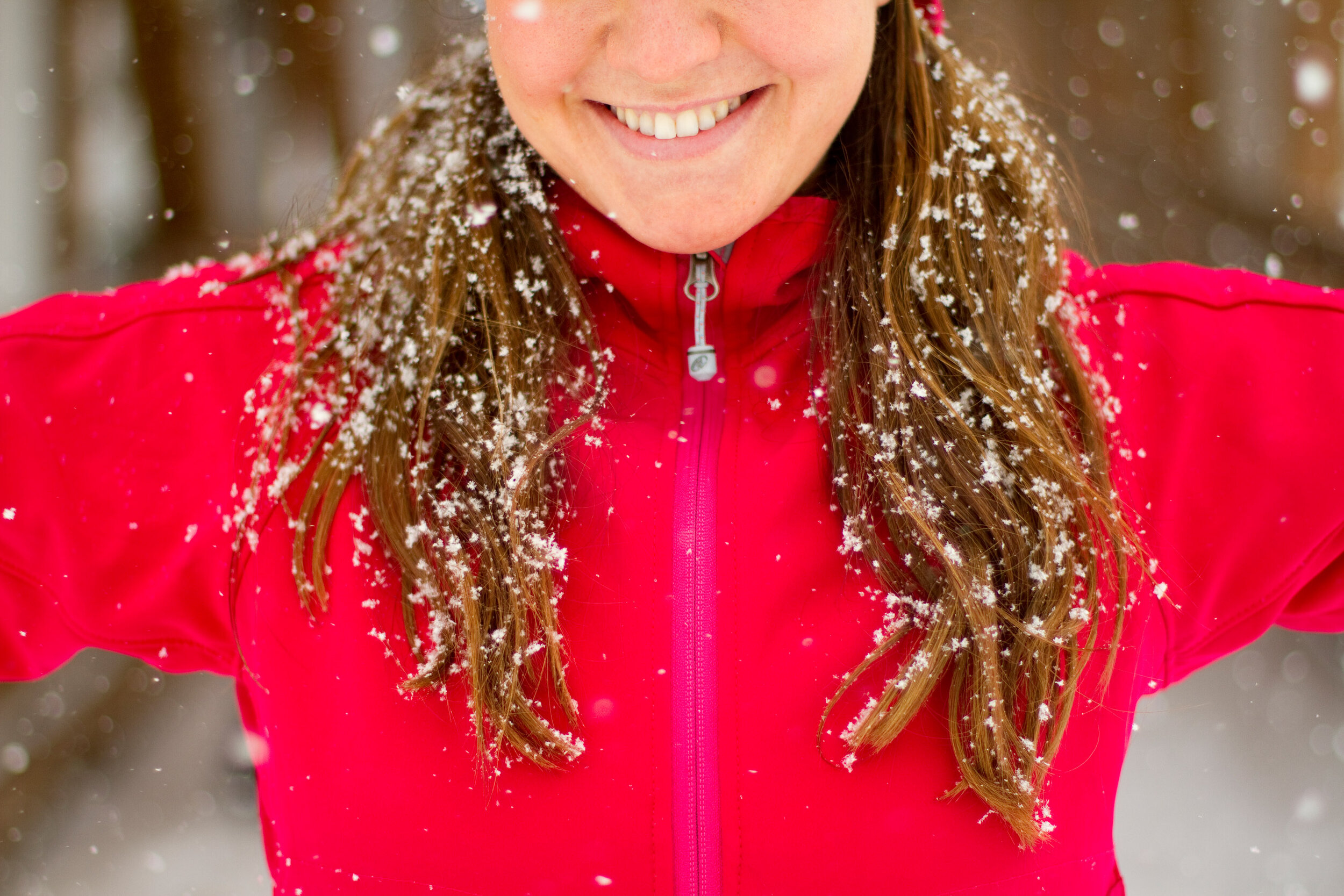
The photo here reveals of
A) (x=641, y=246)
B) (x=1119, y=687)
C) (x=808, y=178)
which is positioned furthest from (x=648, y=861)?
(x=808, y=178)

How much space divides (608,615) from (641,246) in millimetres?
397

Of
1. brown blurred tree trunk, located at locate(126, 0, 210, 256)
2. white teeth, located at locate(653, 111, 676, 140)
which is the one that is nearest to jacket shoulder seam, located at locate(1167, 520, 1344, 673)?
white teeth, located at locate(653, 111, 676, 140)

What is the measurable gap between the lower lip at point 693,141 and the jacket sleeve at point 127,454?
492 mm

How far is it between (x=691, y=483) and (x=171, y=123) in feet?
5.68

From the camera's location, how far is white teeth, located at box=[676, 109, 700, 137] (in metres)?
1.05

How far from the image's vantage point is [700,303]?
3.73 feet

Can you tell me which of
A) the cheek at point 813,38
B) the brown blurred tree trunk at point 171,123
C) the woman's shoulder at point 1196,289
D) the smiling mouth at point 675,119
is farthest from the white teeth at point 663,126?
the brown blurred tree trunk at point 171,123

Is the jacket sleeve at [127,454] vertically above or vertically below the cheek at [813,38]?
below

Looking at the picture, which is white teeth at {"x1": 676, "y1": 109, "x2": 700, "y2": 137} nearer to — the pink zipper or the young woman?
the young woman

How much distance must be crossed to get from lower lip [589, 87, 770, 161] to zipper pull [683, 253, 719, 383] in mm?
121

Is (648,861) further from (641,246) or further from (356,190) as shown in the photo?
(356,190)

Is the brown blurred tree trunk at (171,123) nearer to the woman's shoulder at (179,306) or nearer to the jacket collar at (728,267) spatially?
the woman's shoulder at (179,306)

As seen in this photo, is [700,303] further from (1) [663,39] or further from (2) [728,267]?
(1) [663,39]

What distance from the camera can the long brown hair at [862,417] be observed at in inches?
41.8
